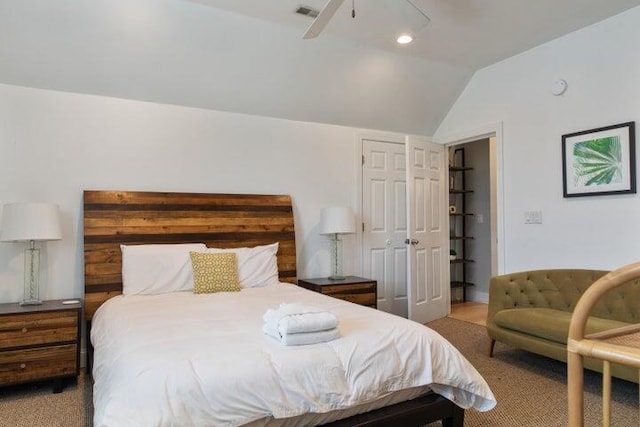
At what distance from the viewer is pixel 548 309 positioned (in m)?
3.46

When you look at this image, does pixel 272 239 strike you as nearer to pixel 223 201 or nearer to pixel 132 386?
pixel 223 201

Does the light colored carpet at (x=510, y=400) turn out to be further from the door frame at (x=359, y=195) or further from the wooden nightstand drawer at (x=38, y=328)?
the door frame at (x=359, y=195)

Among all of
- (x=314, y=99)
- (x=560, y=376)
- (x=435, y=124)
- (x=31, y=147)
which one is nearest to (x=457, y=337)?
(x=560, y=376)

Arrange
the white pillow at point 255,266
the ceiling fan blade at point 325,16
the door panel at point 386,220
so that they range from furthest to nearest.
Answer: the door panel at point 386,220 → the white pillow at point 255,266 → the ceiling fan blade at point 325,16

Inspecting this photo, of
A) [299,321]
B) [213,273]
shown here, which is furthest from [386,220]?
[299,321]

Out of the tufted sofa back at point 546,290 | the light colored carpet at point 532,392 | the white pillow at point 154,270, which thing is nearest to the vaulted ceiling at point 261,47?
the white pillow at point 154,270

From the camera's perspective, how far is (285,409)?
64.4 inches

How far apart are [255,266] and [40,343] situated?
162cm

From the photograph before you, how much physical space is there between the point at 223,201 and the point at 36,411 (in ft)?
6.79

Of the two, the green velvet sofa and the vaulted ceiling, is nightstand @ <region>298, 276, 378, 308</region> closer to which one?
the green velvet sofa

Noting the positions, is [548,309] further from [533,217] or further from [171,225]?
[171,225]

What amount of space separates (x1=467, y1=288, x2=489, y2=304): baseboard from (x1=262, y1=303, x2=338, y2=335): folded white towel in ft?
15.1

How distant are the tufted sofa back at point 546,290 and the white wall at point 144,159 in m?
1.57

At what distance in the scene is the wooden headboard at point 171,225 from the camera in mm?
3277
